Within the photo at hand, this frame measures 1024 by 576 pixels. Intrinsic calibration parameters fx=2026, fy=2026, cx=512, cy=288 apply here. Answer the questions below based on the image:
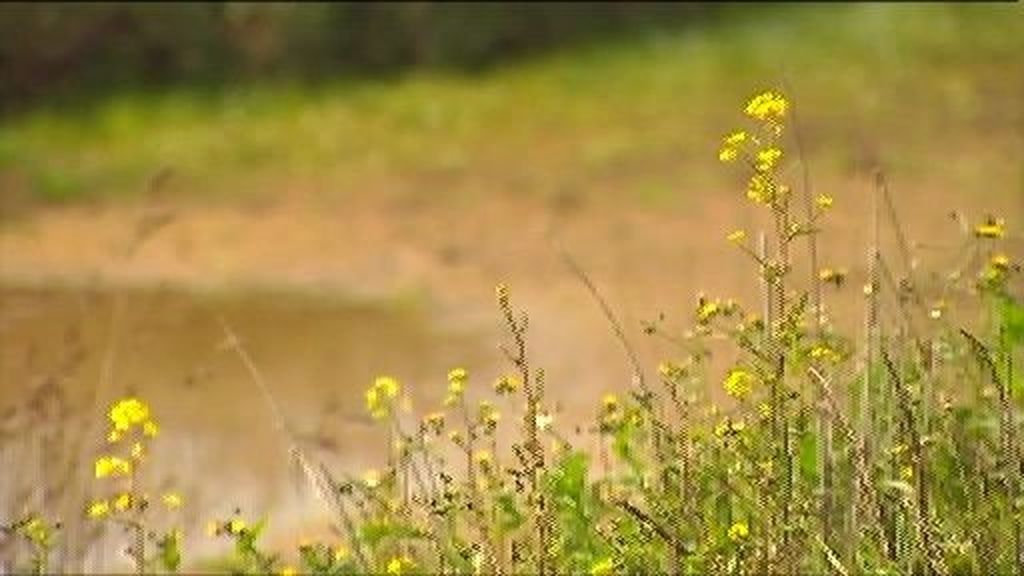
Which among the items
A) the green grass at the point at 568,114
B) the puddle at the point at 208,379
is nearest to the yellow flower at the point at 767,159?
the puddle at the point at 208,379

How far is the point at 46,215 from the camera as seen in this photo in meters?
9.07

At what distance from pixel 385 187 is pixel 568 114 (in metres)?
1.27

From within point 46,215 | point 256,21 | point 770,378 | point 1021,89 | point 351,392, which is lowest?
point 770,378

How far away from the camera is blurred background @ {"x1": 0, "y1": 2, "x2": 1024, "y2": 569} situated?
6535 mm

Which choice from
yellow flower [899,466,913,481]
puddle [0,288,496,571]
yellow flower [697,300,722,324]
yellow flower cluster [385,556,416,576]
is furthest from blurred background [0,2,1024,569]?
yellow flower [899,466,913,481]

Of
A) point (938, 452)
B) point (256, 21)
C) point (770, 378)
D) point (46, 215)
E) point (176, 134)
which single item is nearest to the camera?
point (770, 378)

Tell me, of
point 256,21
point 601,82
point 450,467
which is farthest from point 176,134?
point 450,467

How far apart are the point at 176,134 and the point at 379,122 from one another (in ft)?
3.33

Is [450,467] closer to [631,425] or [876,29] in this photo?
[631,425]

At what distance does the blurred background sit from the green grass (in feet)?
0.06

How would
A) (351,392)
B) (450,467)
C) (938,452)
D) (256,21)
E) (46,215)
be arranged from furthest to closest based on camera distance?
(256,21) → (46,215) → (351,392) → (450,467) → (938,452)

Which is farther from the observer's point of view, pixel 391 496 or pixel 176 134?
pixel 176 134

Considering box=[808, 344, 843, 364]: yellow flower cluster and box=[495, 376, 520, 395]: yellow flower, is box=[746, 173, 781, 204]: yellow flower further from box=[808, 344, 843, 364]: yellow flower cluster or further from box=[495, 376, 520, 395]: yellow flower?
box=[495, 376, 520, 395]: yellow flower

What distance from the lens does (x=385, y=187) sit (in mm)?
9383
